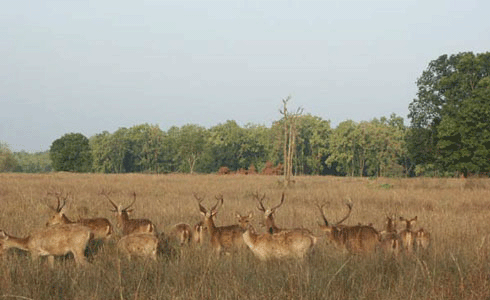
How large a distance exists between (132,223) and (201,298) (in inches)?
173

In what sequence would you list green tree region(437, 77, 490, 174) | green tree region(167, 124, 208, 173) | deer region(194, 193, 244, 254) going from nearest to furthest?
deer region(194, 193, 244, 254) < green tree region(437, 77, 490, 174) < green tree region(167, 124, 208, 173)

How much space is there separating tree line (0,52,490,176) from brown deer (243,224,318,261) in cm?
3588

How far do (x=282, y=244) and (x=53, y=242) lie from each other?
3690 mm

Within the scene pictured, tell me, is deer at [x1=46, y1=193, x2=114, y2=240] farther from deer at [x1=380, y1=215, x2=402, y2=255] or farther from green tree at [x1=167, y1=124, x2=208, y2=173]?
green tree at [x1=167, y1=124, x2=208, y2=173]

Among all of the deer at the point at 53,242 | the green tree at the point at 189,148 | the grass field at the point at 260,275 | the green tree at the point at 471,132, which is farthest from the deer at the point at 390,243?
the green tree at the point at 189,148

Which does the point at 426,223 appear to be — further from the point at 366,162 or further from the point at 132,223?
the point at 366,162

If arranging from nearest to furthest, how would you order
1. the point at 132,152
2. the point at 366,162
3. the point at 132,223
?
the point at 132,223
the point at 366,162
the point at 132,152

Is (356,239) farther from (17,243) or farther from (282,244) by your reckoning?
(17,243)

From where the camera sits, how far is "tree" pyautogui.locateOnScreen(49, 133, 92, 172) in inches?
3354

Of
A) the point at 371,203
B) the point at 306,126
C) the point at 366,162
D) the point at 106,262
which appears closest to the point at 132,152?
the point at 306,126

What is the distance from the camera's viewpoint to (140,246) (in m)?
7.27

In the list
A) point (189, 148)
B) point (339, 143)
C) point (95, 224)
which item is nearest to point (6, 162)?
point (189, 148)

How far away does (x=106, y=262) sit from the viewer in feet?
23.2

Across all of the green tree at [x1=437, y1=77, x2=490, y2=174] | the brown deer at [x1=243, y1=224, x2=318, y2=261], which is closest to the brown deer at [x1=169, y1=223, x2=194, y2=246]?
the brown deer at [x1=243, y1=224, x2=318, y2=261]
